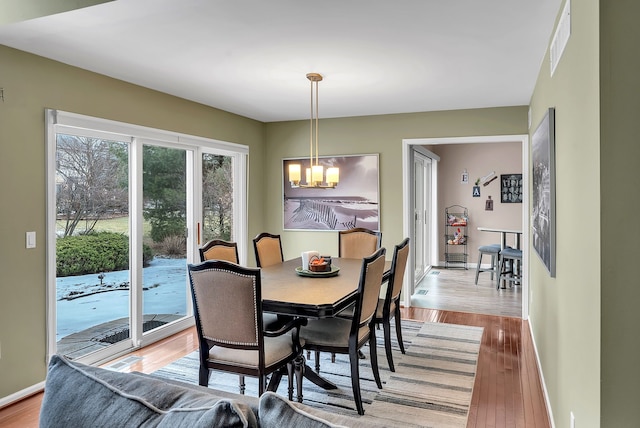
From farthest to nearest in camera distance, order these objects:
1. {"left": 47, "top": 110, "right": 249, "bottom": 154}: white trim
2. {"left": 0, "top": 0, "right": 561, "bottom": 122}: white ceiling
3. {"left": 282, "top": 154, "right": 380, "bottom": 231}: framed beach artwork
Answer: {"left": 282, "top": 154, "right": 380, "bottom": 231}: framed beach artwork, {"left": 47, "top": 110, "right": 249, "bottom": 154}: white trim, {"left": 0, "top": 0, "right": 561, "bottom": 122}: white ceiling

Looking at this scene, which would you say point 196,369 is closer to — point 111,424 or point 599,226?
point 111,424

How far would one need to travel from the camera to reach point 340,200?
566 centimetres

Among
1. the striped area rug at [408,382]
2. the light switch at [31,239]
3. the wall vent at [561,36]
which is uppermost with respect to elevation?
the wall vent at [561,36]

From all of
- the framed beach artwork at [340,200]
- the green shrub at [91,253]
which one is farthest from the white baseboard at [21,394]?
the framed beach artwork at [340,200]

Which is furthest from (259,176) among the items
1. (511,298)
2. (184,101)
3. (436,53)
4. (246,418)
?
(246,418)

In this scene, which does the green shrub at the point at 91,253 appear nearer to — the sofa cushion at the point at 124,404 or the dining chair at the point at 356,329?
the dining chair at the point at 356,329

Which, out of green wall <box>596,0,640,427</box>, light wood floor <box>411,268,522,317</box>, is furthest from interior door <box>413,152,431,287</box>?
green wall <box>596,0,640,427</box>

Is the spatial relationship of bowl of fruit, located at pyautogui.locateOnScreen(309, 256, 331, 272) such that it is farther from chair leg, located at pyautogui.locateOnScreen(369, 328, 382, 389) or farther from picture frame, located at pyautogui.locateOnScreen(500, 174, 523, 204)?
picture frame, located at pyautogui.locateOnScreen(500, 174, 523, 204)

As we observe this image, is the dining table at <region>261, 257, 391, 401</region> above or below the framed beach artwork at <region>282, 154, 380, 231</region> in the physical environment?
below

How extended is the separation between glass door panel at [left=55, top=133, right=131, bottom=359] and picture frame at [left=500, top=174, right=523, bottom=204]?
6701 millimetres

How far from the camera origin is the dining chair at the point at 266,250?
165 inches

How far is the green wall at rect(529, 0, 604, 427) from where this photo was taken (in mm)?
1457

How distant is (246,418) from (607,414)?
3.80 ft

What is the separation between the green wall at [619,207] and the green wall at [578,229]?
0.09 ft
